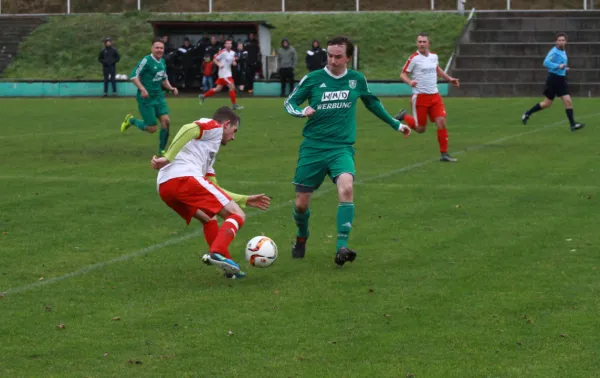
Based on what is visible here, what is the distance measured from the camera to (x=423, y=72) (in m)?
18.6

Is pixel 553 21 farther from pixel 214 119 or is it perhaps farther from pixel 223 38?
pixel 214 119

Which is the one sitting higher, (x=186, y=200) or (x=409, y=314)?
(x=186, y=200)

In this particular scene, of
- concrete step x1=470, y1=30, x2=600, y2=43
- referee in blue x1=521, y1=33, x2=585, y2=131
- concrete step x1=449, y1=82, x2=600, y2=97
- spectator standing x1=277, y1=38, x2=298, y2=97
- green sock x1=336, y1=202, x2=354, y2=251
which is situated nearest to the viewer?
green sock x1=336, y1=202, x2=354, y2=251

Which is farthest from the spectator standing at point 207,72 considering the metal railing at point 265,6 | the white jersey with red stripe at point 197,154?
the white jersey with red stripe at point 197,154

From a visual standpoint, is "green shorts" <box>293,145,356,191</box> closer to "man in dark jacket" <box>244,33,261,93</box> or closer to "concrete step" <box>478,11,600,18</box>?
"man in dark jacket" <box>244,33,261,93</box>

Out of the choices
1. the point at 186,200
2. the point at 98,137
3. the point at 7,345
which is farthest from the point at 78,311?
the point at 98,137

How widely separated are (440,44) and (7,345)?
39.6 m

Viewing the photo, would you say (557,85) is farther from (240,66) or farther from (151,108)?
(240,66)

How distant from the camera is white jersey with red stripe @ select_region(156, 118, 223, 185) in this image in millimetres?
9086

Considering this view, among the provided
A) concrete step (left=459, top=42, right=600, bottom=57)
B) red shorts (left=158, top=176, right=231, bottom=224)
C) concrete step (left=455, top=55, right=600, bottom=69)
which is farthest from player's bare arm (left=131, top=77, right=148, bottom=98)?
concrete step (left=459, top=42, right=600, bottom=57)

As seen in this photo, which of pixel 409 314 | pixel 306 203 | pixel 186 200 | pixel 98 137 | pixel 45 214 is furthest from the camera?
pixel 98 137

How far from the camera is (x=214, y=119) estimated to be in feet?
30.3

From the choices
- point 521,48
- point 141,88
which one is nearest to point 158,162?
point 141,88

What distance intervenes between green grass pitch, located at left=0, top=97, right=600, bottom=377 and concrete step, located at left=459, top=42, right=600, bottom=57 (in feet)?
84.3
